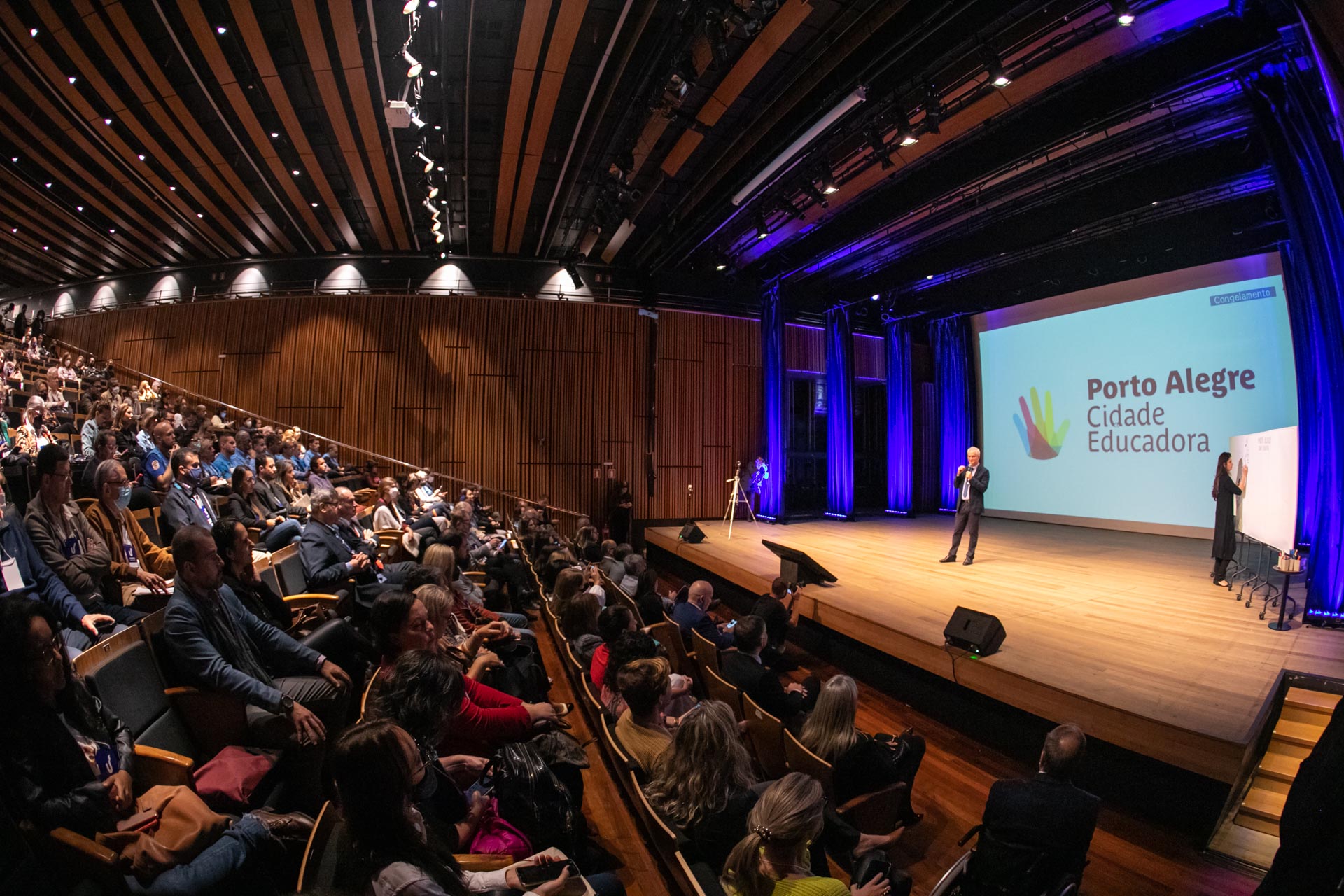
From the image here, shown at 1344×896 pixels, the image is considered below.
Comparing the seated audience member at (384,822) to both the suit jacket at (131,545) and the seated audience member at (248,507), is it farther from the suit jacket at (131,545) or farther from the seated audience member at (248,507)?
the seated audience member at (248,507)

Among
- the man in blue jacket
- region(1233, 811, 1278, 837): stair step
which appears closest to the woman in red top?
the man in blue jacket

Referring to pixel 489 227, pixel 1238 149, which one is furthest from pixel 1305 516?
pixel 489 227

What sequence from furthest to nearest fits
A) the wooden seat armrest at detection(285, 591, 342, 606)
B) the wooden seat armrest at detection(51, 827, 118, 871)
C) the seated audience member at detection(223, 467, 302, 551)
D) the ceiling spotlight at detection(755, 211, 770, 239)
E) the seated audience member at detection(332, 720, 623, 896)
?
Answer: the ceiling spotlight at detection(755, 211, 770, 239) → the seated audience member at detection(223, 467, 302, 551) → the wooden seat armrest at detection(285, 591, 342, 606) → the wooden seat armrest at detection(51, 827, 118, 871) → the seated audience member at detection(332, 720, 623, 896)

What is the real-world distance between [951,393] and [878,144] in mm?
6937

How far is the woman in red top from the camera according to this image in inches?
77.4

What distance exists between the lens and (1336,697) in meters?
3.05

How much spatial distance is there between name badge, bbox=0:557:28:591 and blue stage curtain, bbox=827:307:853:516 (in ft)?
33.4

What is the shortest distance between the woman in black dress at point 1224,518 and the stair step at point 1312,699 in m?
2.75

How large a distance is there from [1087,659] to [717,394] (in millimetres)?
8064

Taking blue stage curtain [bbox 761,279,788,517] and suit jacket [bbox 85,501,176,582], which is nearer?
suit jacket [bbox 85,501,176,582]

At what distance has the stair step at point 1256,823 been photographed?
8.69ft

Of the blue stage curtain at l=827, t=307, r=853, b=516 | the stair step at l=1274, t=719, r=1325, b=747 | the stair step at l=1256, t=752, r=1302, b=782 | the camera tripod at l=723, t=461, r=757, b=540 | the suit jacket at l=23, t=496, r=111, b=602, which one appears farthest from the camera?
the blue stage curtain at l=827, t=307, r=853, b=516

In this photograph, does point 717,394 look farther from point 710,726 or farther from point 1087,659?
point 710,726

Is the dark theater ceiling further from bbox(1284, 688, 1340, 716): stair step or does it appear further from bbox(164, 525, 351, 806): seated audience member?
bbox(164, 525, 351, 806): seated audience member
